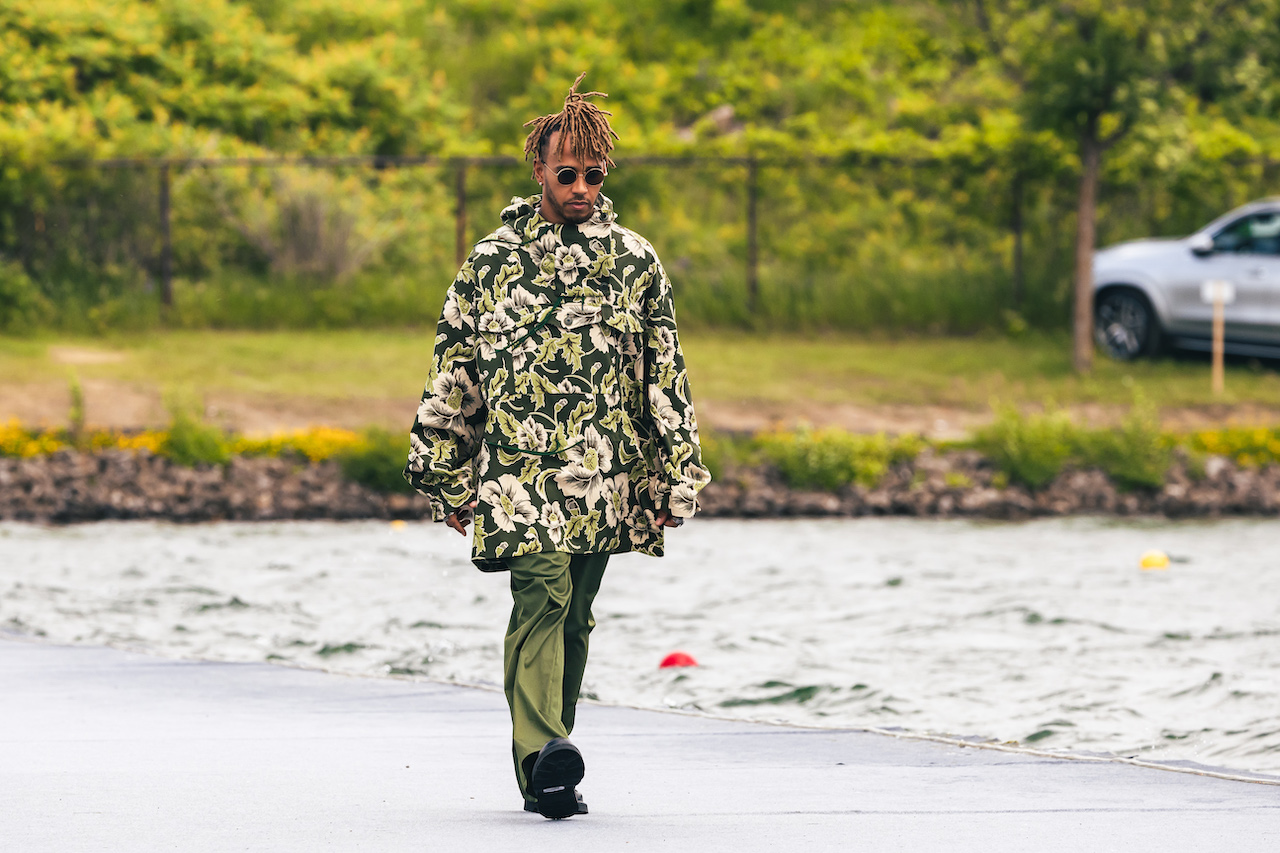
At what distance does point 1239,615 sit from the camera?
972 cm

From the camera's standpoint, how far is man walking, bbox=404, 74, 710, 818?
4.84m

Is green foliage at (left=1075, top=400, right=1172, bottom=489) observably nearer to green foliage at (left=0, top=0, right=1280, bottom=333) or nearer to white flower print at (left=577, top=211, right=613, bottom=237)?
green foliage at (left=0, top=0, right=1280, bottom=333)

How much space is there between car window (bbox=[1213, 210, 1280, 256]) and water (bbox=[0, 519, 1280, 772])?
496cm

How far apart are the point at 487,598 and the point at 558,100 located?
1798cm

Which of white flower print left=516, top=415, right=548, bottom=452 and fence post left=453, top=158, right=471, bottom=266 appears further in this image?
fence post left=453, top=158, right=471, bottom=266

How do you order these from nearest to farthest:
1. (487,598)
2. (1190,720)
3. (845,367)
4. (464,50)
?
(1190,720) < (487,598) < (845,367) < (464,50)

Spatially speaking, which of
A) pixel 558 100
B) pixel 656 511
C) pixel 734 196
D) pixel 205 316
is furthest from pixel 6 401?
pixel 558 100

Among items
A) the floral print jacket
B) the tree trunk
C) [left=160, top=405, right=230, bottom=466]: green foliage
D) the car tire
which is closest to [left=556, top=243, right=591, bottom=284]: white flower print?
the floral print jacket

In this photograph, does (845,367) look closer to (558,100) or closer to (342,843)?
(558,100)

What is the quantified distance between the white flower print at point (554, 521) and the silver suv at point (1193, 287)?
14.1 meters

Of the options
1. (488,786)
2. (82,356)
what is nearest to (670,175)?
(82,356)

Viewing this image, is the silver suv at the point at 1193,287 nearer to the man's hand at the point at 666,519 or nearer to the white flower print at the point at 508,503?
the man's hand at the point at 666,519

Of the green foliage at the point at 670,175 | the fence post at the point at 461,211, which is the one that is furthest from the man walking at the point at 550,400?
the fence post at the point at 461,211

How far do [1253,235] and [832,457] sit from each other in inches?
245
